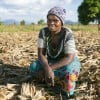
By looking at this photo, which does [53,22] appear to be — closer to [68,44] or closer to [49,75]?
[68,44]

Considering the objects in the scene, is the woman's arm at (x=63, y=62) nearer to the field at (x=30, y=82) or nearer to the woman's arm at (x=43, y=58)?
the woman's arm at (x=43, y=58)

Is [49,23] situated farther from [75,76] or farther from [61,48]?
[75,76]

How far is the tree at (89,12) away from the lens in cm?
5250

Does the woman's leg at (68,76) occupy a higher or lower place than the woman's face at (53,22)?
lower

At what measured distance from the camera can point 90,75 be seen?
17.2 feet

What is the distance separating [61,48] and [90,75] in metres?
0.61

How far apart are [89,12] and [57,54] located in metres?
48.2

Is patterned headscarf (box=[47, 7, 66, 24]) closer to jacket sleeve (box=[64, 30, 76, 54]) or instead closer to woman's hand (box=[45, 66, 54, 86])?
jacket sleeve (box=[64, 30, 76, 54])

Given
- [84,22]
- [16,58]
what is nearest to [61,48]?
[16,58]

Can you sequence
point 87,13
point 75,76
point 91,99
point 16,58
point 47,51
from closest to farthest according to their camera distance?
point 91,99
point 75,76
point 47,51
point 16,58
point 87,13

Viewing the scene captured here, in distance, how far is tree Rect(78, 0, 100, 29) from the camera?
52500mm

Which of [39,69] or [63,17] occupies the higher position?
[63,17]

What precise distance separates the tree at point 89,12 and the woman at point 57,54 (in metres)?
47.6

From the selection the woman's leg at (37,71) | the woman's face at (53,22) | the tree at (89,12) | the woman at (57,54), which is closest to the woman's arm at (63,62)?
the woman at (57,54)
